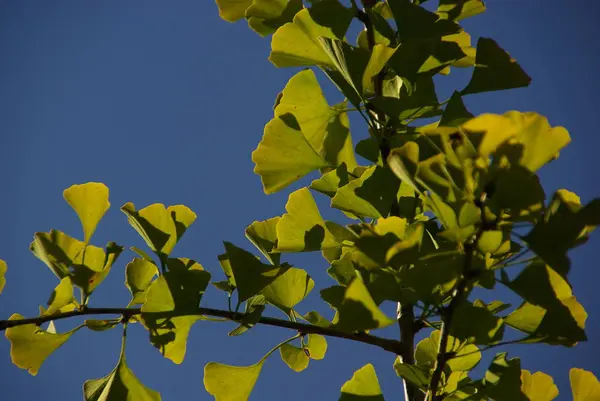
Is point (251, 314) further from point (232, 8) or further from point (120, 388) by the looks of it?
point (232, 8)

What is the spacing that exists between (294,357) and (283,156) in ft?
0.83

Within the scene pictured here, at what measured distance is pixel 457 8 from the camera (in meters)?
0.78

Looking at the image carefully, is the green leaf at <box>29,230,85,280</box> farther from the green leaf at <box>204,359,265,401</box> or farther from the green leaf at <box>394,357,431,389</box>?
the green leaf at <box>394,357,431,389</box>

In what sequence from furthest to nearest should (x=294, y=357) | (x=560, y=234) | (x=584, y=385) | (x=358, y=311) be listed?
(x=294, y=357) < (x=584, y=385) < (x=358, y=311) < (x=560, y=234)

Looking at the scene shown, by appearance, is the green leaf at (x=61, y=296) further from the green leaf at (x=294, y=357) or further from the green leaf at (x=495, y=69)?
the green leaf at (x=495, y=69)

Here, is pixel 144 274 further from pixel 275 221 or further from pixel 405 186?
pixel 405 186

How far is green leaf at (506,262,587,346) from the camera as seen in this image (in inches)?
20.5

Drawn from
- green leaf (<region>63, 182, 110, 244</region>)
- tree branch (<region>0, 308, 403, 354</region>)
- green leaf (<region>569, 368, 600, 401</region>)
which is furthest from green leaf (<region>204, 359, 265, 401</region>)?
green leaf (<region>569, 368, 600, 401</region>)

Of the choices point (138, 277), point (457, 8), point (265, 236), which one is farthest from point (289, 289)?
point (457, 8)

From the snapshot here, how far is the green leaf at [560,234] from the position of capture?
470 mm

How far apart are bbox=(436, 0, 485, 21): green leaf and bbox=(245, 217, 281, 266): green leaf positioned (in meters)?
0.33

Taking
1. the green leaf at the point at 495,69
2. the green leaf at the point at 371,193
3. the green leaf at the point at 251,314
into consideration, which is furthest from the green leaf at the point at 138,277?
the green leaf at the point at 495,69

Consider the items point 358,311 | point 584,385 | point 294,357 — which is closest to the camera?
point 358,311

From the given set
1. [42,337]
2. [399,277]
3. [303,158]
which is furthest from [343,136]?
[42,337]
